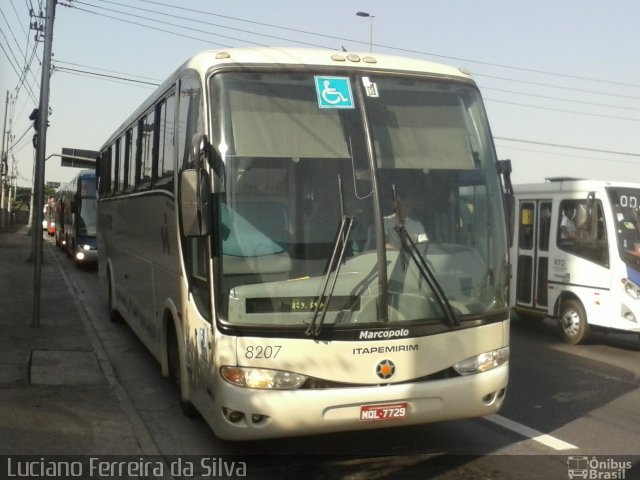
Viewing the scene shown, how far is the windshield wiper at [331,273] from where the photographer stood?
5395mm

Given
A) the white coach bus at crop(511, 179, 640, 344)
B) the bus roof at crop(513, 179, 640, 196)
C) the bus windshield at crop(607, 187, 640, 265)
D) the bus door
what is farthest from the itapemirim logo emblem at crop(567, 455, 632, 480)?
the bus door

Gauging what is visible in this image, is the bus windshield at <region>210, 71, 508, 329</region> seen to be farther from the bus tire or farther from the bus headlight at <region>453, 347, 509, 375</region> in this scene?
the bus tire

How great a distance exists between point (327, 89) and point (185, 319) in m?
2.25

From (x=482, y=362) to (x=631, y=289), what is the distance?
639 cm

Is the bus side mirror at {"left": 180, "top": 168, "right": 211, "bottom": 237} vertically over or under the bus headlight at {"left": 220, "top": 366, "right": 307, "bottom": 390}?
over

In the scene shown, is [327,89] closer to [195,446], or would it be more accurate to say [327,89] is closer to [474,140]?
[474,140]

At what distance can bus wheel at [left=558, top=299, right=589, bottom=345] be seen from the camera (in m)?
12.0

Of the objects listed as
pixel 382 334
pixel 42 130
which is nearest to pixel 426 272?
pixel 382 334

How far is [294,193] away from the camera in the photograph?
5.69 m

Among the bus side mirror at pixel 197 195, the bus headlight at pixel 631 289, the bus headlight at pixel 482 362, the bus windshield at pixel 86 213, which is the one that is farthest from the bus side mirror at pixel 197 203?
the bus windshield at pixel 86 213

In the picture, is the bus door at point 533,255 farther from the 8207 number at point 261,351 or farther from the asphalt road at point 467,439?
the 8207 number at point 261,351

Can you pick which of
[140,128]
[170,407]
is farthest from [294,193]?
[140,128]

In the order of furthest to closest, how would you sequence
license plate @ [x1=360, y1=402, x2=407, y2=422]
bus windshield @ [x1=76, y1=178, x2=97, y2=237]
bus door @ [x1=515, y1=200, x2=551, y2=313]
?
bus windshield @ [x1=76, y1=178, x2=97, y2=237], bus door @ [x1=515, y1=200, x2=551, y2=313], license plate @ [x1=360, y1=402, x2=407, y2=422]

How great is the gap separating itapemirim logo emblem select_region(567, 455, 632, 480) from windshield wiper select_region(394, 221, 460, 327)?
1.50m
